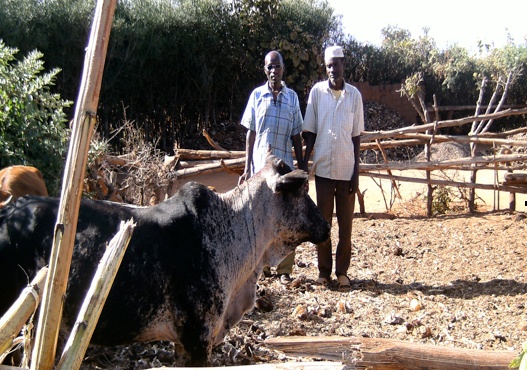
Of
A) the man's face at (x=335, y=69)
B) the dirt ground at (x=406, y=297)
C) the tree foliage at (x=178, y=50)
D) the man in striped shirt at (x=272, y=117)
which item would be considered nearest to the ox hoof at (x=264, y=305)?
the dirt ground at (x=406, y=297)

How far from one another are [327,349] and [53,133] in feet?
18.4

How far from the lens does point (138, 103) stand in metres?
16.5

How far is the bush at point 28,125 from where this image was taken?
713 cm

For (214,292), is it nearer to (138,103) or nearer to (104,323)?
(104,323)

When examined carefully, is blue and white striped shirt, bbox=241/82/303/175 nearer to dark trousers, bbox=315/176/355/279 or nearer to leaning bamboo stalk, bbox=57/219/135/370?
dark trousers, bbox=315/176/355/279

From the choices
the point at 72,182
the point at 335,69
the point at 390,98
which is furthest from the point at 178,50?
the point at 72,182

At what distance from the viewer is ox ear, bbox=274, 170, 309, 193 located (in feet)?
15.1

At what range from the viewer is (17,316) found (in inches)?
84.2

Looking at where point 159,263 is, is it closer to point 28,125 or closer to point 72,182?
point 72,182

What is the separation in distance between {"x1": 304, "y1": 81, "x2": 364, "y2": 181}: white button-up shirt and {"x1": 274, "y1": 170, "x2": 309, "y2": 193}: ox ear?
2163 millimetres

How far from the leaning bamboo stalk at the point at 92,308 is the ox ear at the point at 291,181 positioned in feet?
7.99

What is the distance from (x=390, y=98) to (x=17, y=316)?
69.6 feet

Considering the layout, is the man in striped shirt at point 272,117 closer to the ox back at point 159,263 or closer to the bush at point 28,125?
the ox back at point 159,263

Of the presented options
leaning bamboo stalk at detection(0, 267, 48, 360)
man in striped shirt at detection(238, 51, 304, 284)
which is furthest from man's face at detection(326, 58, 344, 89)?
leaning bamboo stalk at detection(0, 267, 48, 360)
